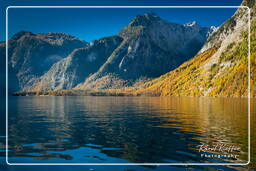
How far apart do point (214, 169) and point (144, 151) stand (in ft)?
26.8

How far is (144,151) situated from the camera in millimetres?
26984

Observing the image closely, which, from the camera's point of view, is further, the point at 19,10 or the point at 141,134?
the point at 141,134

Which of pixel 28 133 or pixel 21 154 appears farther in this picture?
pixel 28 133

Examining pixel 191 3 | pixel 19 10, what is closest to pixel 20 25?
pixel 19 10

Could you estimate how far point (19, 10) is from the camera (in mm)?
19797

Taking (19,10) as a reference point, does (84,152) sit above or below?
below

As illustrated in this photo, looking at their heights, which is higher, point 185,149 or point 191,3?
point 191,3

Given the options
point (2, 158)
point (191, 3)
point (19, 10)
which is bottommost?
point (2, 158)

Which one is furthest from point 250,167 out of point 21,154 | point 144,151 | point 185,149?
point 21,154

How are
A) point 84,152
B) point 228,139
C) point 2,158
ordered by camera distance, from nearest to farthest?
point 2,158, point 84,152, point 228,139

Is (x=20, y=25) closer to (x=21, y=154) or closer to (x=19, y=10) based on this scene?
(x=19, y=10)

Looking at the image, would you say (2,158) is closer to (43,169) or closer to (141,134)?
(43,169)

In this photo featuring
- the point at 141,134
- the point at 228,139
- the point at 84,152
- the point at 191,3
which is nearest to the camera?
the point at 191,3

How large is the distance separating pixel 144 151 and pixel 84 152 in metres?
6.00
